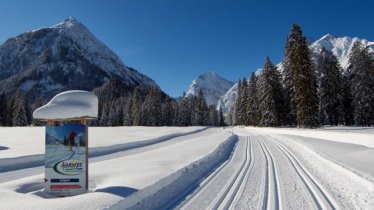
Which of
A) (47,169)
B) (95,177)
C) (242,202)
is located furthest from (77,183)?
(242,202)

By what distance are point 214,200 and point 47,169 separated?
14.1ft

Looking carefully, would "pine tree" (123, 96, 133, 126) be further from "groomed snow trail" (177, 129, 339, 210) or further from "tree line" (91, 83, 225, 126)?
"groomed snow trail" (177, 129, 339, 210)

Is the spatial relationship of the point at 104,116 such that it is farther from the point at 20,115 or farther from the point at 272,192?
the point at 272,192

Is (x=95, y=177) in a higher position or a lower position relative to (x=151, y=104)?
lower

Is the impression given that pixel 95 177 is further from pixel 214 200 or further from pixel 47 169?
pixel 214 200

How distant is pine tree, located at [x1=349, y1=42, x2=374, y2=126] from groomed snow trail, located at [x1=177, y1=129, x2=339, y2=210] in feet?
127

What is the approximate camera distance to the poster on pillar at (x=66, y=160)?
8086mm

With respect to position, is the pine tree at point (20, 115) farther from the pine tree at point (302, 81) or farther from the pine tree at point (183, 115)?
the pine tree at point (302, 81)

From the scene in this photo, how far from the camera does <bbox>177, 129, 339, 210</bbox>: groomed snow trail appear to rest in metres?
7.39

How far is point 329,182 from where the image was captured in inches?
394

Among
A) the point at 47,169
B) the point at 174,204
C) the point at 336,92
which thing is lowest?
the point at 174,204

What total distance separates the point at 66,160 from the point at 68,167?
188 millimetres

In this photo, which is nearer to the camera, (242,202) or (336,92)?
(242,202)

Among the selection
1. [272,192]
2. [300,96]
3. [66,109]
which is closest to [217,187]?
[272,192]
